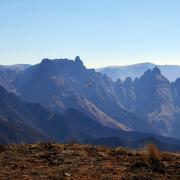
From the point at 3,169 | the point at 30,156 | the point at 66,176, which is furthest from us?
the point at 30,156

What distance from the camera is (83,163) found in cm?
1838

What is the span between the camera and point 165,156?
19.6 metres

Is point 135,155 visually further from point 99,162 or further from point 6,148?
point 6,148

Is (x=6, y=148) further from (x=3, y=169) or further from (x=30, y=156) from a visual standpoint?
(x=3, y=169)

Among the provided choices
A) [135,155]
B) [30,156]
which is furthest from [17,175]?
[135,155]

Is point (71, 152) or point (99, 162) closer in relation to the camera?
point (99, 162)

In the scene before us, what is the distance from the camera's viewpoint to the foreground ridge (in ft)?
53.9

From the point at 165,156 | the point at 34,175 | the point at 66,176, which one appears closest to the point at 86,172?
the point at 66,176

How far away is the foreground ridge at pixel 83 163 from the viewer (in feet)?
53.9

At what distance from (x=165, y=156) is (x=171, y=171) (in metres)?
2.83

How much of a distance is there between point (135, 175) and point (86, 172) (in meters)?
1.88

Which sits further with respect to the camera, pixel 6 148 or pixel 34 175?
pixel 6 148

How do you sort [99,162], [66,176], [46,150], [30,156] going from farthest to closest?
1. [46,150]
2. [30,156]
3. [99,162]
4. [66,176]

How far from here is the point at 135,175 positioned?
16.4 m
